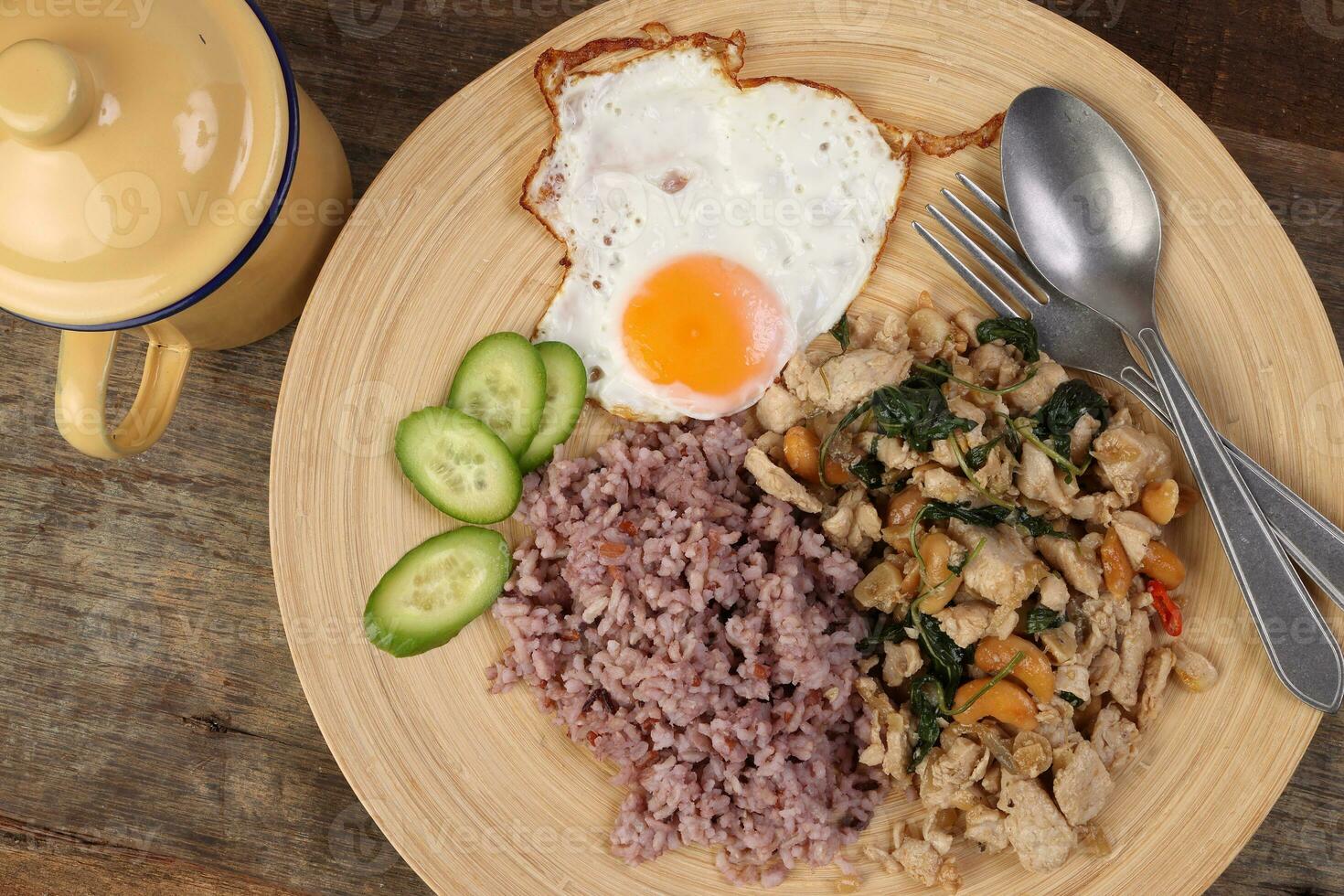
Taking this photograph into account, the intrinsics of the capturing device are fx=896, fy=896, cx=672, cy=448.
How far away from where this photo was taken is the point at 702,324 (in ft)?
10.9

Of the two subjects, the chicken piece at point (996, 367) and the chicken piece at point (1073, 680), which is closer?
the chicken piece at point (1073, 680)

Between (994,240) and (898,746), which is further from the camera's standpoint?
(994,240)

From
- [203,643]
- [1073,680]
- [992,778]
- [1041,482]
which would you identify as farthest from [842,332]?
[203,643]

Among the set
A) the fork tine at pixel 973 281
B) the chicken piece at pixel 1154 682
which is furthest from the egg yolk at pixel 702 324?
the chicken piece at pixel 1154 682

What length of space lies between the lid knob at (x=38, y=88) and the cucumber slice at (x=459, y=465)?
1319 mm

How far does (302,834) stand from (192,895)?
53cm

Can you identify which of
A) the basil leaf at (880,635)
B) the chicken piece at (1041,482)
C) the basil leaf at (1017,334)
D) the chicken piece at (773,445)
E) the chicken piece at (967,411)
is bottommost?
the basil leaf at (880,635)

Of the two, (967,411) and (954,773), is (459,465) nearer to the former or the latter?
(967,411)

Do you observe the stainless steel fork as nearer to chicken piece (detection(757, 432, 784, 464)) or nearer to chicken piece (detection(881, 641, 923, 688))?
chicken piece (detection(757, 432, 784, 464))

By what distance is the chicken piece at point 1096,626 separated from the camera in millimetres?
3020

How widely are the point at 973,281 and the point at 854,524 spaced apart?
1010 mm

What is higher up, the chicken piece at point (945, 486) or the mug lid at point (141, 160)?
the mug lid at point (141, 160)

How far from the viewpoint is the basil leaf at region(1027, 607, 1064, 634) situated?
2990mm

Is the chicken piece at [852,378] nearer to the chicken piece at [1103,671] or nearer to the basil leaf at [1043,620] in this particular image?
the basil leaf at [1043,620]
